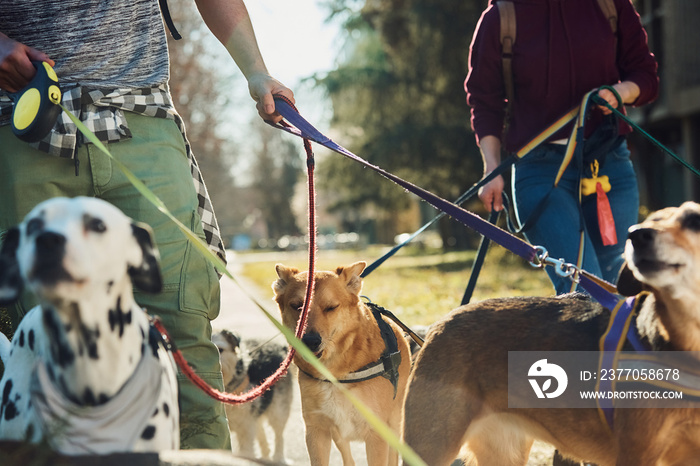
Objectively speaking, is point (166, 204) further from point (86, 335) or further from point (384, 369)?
point (384, 369)

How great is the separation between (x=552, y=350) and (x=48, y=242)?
2.13 metres

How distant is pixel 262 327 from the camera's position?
1017 centimetres

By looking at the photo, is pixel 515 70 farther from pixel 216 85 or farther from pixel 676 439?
pixel 216 85

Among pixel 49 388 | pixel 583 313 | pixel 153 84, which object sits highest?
pixel 153 84

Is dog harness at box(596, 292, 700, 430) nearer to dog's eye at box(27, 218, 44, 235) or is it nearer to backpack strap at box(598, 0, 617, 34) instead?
backpack strap at box(598, 0, 617, 34)

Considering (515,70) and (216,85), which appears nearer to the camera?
(515,70)

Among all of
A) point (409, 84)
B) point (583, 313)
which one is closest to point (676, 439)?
point (583, 313)

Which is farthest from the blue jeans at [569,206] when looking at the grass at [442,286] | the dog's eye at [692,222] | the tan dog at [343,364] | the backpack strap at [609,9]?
the grass at [442,286]

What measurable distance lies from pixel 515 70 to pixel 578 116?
1.70 ft

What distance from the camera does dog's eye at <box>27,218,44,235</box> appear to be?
1.86 metres

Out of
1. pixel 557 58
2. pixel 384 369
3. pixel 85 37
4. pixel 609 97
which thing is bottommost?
pixel 384 369

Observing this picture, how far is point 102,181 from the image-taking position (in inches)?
113

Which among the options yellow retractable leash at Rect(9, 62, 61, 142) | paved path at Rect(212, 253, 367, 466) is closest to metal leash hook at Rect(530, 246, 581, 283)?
paved path at Rect(212, 253, 367, 466)

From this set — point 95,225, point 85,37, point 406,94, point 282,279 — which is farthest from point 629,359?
point 406,94
